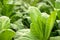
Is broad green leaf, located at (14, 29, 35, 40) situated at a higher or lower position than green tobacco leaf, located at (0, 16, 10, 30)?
lower

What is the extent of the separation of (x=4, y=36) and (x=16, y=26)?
0.30 m

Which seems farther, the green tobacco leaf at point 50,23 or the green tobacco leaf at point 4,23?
the green tobacco leaf at point 4,23

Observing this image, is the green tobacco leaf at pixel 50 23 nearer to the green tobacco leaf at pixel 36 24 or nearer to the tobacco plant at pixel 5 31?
the green tobacco leaf at pixel 36 24

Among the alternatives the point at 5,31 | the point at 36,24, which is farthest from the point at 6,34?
the point at 36,24

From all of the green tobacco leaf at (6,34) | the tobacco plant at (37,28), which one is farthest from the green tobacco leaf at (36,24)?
the green tobacco leaf at (6,34)

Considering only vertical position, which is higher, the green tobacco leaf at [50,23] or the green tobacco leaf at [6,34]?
the green tobacco leaf at [50,23]

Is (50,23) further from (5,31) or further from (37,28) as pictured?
(5,31)

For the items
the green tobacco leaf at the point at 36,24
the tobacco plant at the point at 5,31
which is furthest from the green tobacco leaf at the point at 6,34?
the green tobacco leaf at the point at 36,24

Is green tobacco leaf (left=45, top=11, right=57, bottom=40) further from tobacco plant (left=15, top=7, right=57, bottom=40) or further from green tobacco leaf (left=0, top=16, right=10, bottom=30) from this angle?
green tobacco leaf (left=0, top=16, right=10, bottom=30)

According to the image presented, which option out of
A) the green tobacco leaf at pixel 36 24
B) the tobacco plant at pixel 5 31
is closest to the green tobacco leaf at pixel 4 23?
the tobacco plant at pixel 5 31

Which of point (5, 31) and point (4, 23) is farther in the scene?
point (4, 23)

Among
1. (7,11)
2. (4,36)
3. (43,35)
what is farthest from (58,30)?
(7,11)

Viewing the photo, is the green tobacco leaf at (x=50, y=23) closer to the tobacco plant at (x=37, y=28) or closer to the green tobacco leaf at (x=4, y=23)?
the tobacco plant at (x=37, y=28)

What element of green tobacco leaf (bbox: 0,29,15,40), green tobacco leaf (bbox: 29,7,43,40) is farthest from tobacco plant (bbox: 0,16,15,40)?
green tobacco leaf (bbox: 29,7,43,40)
